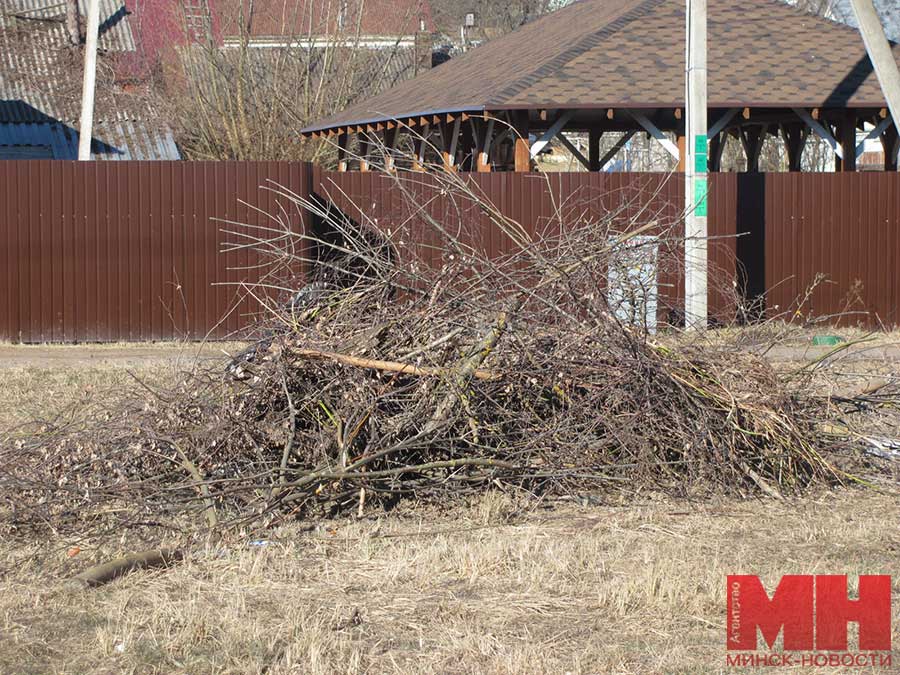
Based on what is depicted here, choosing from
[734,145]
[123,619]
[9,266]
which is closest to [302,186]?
[9,266]

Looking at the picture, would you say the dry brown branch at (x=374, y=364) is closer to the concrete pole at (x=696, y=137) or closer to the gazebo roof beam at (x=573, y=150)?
the concrete pole at (x=696, y=137)

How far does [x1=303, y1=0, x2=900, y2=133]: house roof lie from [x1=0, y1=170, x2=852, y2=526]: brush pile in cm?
843

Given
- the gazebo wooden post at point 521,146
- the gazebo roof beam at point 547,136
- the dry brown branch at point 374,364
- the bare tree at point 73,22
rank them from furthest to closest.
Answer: the bare tree at point 73,22 → the gazebo wooden post at point 521,146 → the gazebo roof beam at point 547,136 → the dry brown branch at point 374,364

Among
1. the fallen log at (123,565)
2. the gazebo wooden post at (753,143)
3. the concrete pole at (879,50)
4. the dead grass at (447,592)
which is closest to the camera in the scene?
the dead grass at (447,592)

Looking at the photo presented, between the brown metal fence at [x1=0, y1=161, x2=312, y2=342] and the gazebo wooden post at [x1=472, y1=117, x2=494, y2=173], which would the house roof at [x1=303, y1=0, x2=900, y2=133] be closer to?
the gazebo wooden post at [x1=472, y1=117, x2=494, y2=173]

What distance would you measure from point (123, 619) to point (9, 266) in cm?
996

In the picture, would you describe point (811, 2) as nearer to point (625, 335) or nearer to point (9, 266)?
point (9, 266)

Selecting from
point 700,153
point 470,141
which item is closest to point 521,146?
point 700,153

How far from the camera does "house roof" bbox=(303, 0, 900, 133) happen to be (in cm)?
1605

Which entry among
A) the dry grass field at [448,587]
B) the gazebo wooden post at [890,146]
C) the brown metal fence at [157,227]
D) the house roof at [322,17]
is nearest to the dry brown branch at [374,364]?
the dry grass field at [448,587]

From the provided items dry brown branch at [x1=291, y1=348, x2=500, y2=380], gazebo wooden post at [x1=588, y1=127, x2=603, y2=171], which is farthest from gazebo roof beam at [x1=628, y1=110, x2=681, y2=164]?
dry brown branch at [x1=291, y1=348, x2=500, y2=380]

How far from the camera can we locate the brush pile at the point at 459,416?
650 centimetres

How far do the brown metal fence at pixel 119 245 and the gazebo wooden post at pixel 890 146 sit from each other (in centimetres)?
989

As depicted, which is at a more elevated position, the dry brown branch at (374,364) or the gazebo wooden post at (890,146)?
the gazebo wooden post at (890,146)
